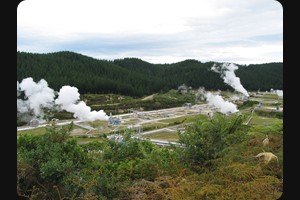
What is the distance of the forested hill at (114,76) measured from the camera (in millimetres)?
58906

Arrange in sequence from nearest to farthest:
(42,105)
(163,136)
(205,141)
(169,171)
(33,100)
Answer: (169,171), (205,141), (163,136), (33,100), (42,105)

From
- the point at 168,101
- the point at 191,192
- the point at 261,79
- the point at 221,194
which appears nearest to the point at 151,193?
the point at 191,192

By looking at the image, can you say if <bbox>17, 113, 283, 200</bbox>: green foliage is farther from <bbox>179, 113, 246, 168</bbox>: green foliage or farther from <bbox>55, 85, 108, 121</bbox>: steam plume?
<bbox>55, 85, 108, 121</bbox>: steam plume

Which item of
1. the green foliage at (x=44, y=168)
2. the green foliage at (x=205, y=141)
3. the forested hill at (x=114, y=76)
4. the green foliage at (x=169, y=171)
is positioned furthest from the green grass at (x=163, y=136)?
the forested hill at (x=114, y=76)

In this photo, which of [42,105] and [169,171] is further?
[42,105]

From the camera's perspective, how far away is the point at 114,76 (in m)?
71.9

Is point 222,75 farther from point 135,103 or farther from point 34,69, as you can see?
point 34,69

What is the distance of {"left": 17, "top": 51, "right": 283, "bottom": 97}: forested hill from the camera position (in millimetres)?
58906

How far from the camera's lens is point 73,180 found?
3953mm

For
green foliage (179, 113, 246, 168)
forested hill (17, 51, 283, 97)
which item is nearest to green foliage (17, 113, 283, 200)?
green foliage (179, 113, 246, 168)

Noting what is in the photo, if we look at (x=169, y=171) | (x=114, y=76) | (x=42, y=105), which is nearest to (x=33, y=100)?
(x=42, y=105)

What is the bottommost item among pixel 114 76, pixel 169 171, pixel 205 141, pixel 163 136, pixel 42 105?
pixel 163 136

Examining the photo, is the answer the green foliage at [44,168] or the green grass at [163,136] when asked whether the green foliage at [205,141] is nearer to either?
the green foliage at [44,168]

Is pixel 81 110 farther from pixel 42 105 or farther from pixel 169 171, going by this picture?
pixel 169 171
